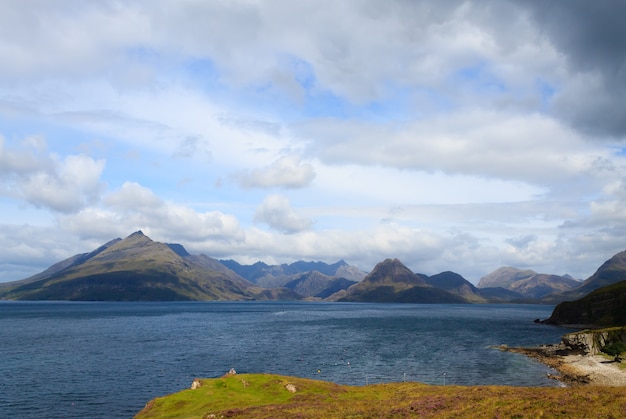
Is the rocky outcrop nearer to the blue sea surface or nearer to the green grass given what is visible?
the blue sea surface

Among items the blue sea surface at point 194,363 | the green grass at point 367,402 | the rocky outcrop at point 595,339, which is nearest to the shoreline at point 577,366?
the rocky outcrop at point 595,339

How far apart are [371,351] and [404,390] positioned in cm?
6822

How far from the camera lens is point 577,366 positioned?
110 metres

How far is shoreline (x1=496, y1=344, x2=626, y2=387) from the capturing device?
91812 millimetres

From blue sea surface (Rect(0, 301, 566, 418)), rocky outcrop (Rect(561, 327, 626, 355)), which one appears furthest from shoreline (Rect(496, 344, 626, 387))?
blue sea surface (Rect(0, 301, 566, 418))

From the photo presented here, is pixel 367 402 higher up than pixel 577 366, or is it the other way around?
pixel 367 402

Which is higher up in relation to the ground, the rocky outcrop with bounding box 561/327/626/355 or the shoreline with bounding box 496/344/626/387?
the rocky outcrop with bounding box 561/327/626/355

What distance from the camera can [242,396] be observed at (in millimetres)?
61688

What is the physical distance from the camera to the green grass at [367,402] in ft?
141

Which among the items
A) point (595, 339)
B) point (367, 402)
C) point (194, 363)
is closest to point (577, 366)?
point (595, 339)

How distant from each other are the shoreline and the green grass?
133 feet

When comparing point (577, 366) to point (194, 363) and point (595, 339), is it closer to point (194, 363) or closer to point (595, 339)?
point (595, 339)

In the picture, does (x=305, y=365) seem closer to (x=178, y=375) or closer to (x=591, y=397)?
(x=178, y=375)

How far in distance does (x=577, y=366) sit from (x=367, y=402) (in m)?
81.2
